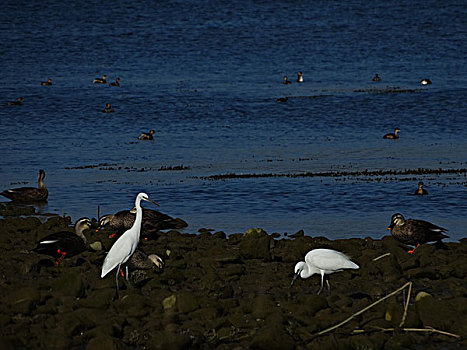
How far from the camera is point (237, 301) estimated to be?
12.8m

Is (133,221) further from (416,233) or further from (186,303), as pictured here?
(186,303)

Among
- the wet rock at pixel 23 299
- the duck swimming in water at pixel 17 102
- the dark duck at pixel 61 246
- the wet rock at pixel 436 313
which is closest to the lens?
the wet rock at pixel 436 313

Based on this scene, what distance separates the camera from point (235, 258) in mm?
15523

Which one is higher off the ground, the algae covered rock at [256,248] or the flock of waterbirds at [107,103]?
the flock of waterbirds at [107,103]

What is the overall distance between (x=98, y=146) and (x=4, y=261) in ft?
75.3

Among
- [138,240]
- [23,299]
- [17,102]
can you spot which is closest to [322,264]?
[138,240]

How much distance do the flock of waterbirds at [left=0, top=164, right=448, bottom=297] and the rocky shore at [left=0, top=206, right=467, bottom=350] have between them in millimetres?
243

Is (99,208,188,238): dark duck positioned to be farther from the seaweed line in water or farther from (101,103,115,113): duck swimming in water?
(101,103,115,113): duck swimming in water

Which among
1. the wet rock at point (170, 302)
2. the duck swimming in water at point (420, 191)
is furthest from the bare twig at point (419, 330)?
the duck swimming in water at point (420, 191)

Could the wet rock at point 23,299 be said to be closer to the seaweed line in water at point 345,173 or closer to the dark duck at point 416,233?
the dark duck at point 416,233

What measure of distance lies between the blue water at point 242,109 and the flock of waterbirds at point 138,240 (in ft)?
6.69

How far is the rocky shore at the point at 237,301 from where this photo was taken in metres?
11.3

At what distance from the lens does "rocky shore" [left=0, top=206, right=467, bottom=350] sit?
37.0ft

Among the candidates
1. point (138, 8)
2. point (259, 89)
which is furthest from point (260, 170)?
point (138, 8)
